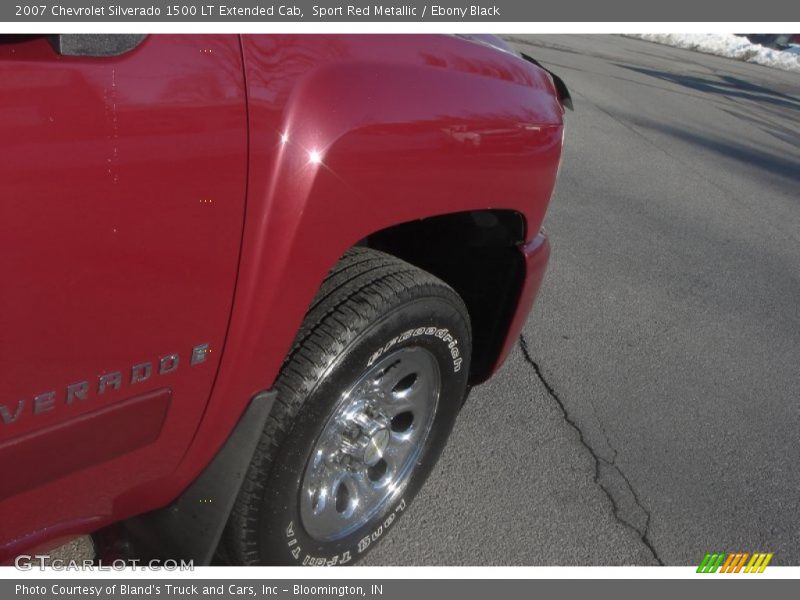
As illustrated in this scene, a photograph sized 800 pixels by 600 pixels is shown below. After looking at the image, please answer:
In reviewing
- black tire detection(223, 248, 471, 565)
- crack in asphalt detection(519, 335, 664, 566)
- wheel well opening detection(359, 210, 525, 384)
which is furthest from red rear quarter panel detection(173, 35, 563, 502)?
crack in asphalt detection(519, 335, 664, 566)

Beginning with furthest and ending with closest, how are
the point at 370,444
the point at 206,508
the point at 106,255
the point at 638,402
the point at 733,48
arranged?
1. the point at 733,48
2. the point at 638,402
3. the point at 370,444
4. the point at 206,508
5. the point at 106,255

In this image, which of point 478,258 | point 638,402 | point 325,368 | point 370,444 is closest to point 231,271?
point 325,368

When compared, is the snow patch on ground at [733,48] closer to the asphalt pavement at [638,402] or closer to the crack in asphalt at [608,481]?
the asphalt pavement at [638,402]

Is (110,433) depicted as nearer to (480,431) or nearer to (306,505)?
(306,505)

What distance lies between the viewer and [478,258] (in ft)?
7.94

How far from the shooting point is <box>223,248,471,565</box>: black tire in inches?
65.8

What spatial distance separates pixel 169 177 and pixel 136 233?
0.35 feet

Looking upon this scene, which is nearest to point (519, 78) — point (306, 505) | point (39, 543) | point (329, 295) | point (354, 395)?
point (329, 295)

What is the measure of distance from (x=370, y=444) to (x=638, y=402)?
65.3 inches

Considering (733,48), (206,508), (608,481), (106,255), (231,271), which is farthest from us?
(733,48)

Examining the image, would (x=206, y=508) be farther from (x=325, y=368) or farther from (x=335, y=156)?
(x=335, y=156)

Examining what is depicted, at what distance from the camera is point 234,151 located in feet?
4.10

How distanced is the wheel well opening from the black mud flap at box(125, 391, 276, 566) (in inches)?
38.1

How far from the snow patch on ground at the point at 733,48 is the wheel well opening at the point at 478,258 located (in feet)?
72.9
